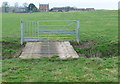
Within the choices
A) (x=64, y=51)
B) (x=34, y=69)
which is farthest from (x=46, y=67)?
(x=64, y=51)

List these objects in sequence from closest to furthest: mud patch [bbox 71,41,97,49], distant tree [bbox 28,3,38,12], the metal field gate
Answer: mud patch [bbox 71,41,97,49], the metal field gate, distant tree [bbox 28,3,38,12]

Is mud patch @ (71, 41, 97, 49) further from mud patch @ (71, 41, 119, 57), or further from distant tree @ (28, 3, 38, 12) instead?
distant tree @ (28, 3, 38, 12)

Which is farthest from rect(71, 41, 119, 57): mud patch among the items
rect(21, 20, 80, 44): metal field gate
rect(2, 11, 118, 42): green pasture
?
rect(2, 11, 118, 42): green pasture

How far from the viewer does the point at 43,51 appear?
1083 cm

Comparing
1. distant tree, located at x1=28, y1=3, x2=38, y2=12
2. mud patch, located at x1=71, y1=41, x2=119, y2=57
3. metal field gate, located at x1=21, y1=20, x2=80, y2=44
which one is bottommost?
mud patch, located at x1=71, y1=41, x2=119, y2=57

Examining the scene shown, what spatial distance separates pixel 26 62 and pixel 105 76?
336 centimetres

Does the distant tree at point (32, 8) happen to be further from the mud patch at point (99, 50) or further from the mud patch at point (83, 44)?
the mud patch at point (99, 50)

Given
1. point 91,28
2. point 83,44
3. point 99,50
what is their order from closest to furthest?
1. point 99,50
2. point 83,44
3. point 91,28

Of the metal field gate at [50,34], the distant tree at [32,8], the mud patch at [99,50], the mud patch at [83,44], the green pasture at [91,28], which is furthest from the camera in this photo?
the distant tree at [32,8]

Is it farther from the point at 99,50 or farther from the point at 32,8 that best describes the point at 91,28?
the point at 32,8

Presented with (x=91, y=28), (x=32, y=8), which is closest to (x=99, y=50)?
(x=91, y=28)

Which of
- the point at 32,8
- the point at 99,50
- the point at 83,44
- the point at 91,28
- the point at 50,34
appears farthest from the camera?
the point at 32,8

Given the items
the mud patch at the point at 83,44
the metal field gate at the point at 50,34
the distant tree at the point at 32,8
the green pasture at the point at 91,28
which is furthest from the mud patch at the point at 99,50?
the distant tree at the point at 32,8

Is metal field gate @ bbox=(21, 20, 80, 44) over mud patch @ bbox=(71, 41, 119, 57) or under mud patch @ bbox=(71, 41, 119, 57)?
over
